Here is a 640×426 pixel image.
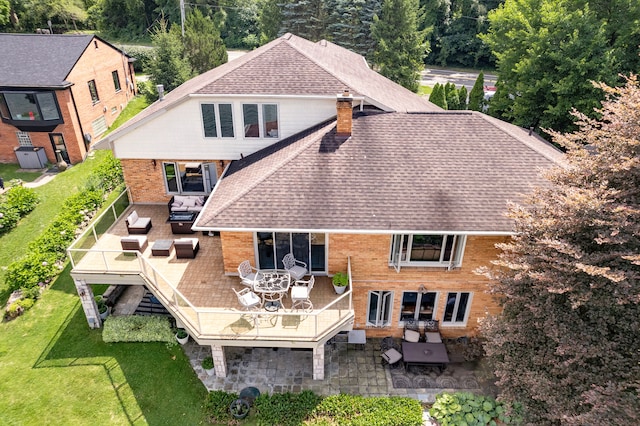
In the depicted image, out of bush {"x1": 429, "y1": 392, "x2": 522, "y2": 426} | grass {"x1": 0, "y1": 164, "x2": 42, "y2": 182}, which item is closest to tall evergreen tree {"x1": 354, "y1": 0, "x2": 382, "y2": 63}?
grass {"x1": 0, "y1": 164, "x2": 42, "y2": 182}

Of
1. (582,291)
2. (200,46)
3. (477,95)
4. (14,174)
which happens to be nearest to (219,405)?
(582,291)

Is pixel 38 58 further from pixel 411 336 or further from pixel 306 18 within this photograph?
pixel 306 18

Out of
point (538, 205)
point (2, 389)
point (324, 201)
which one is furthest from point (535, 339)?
point (2, 389)

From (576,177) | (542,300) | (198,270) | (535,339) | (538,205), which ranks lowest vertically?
(198,270)

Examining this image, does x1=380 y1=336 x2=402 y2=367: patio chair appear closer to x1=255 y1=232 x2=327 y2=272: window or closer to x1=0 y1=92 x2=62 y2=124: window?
x1=255 y1=232 x2=327 y2=272: window

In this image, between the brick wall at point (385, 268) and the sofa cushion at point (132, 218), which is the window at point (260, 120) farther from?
the sofa cushion at point (132, 218)

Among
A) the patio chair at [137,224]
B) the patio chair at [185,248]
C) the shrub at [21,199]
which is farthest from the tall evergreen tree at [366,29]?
the patio chair at [185,248]

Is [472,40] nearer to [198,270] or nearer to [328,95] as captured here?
[328,95]
